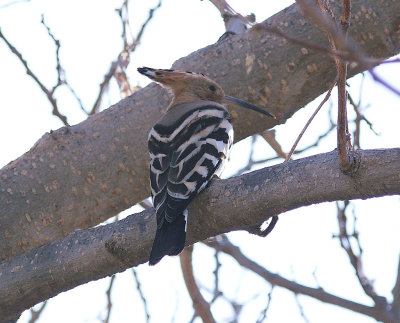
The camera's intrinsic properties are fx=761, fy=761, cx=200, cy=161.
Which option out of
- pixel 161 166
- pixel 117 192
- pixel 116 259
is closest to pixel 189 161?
pixel 161 166

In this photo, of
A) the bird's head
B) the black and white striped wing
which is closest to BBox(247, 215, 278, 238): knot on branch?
the black and white striped wing

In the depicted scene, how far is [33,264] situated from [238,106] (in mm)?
1250

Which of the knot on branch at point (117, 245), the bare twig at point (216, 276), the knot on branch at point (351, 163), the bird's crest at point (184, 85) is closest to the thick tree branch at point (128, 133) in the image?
the bird's crest at point (184, 85)

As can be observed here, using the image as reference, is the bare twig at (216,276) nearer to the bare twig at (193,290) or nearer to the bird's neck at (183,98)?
the bare twig at (193,290)

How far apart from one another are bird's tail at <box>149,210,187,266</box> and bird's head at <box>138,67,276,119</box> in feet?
3.56

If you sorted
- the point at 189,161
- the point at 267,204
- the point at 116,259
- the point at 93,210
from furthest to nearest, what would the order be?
the point at 93,210, the point at 189,161, the point at 116,259, the point at 267,204

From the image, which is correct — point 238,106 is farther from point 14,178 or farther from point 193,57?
point 14,178

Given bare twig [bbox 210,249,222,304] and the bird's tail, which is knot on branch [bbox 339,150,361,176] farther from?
bare twig [bbox 210,249,222,304]

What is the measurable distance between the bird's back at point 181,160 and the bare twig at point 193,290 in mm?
509

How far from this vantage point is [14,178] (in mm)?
3221

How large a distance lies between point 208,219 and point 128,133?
98cm

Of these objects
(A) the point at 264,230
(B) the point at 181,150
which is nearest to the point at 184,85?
(B) the point at 181,150

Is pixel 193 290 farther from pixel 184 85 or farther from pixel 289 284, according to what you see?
pixel 184 85

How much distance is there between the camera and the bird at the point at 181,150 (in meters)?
2.60
